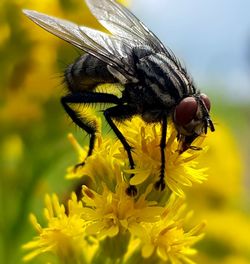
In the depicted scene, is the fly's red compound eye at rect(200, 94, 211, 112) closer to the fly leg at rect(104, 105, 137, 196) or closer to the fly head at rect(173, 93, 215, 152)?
the fly head at rect(173, 93, 215, 152)

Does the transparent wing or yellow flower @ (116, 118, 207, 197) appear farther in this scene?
the transparent wing

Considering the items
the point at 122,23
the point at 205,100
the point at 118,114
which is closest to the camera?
the point at 205,100

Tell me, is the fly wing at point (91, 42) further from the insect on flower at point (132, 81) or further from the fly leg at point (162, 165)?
the fly leg at point (162, 165)

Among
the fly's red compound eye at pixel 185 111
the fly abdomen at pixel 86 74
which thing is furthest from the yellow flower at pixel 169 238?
the fly abdomen at pixel 86 74

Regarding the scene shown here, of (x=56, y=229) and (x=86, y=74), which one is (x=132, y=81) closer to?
(x=86, y=74)

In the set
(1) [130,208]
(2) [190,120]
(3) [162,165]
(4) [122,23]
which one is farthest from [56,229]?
(4) [122,23]

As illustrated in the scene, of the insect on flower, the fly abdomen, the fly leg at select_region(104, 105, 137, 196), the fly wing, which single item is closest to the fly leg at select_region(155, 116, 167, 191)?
the insect on flower
